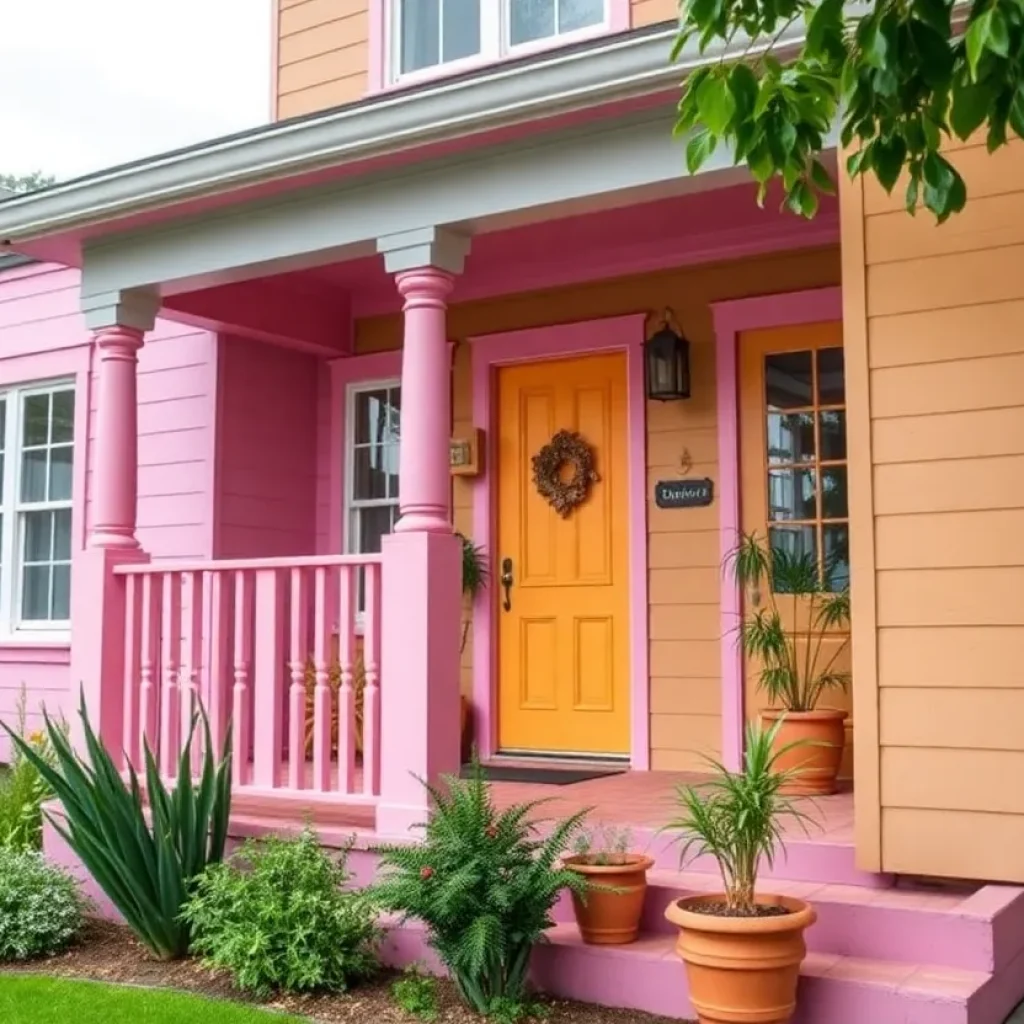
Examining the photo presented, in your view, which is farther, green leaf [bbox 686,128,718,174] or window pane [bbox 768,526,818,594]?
window pane [bbox 768,526,818,594]

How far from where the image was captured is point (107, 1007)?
4.21m

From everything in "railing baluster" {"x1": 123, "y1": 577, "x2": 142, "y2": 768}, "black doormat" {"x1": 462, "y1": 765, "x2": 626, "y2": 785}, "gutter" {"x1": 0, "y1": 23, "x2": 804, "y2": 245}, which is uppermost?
"gutter" {"x1": 0, "y1": 23, "x2": 804, "y2": 245}

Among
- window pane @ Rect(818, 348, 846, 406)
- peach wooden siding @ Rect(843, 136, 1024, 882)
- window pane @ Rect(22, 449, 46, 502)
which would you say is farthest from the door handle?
window pane @ Rect(22, 449, 46, 502)

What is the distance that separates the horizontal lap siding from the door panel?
177 cm

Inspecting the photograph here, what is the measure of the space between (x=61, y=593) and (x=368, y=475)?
227 cm

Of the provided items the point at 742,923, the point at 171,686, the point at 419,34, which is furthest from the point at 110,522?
the point at 742,923

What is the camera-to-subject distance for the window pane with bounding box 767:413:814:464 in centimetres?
618

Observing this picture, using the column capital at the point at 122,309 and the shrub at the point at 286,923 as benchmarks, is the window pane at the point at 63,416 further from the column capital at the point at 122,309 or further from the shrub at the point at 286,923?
the shrub at the point at 286,923

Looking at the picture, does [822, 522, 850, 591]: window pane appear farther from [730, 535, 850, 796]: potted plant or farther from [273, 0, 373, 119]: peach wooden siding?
[273, 0, 373, 119]: peach wooden siding

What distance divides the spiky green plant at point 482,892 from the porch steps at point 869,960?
0.23 metres

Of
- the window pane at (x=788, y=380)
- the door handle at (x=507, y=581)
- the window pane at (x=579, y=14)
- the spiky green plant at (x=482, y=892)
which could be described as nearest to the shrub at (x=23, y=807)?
the door handle at (x=507, y=581)

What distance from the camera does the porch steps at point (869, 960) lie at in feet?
11.9

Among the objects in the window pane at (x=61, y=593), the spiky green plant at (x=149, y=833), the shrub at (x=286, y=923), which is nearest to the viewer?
the shrub at (x=286, y=923)

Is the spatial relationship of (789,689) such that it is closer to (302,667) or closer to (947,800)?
(947,800)
